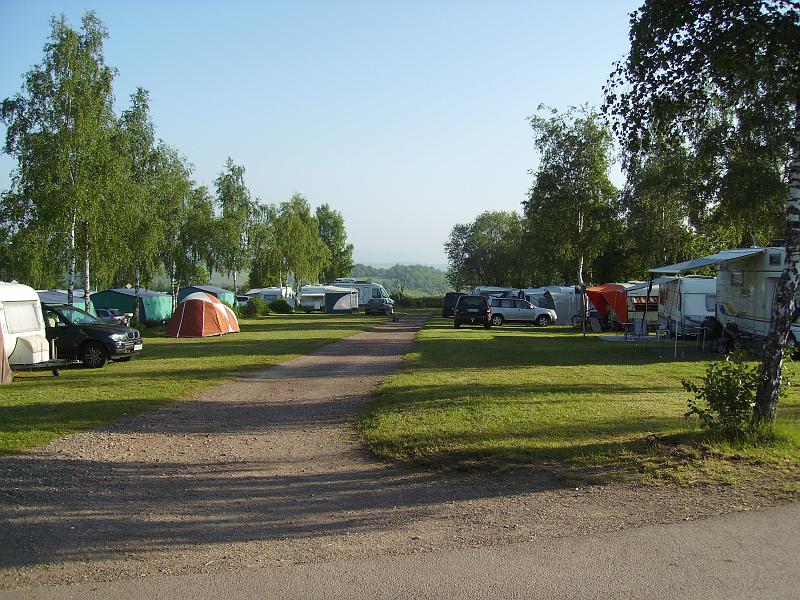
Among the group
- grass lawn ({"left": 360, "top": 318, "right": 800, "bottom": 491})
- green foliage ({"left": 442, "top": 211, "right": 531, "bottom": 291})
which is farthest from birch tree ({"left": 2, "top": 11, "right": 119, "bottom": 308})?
green foliage ({"left": 442, "top": 211, "right": 531, "bottom": 291})

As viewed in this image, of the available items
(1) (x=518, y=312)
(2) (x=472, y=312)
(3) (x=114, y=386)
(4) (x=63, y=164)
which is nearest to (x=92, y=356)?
(3) (x=114, y=386)

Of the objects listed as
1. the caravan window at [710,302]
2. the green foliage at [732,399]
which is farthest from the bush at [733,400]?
the caravan window at [710,302]

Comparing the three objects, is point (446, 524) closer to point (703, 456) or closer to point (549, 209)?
point (703, 456)

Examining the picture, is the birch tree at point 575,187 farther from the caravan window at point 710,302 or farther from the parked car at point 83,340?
A: the parked car at point 83,340

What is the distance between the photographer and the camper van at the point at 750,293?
58.4ft

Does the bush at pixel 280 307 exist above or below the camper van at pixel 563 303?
below

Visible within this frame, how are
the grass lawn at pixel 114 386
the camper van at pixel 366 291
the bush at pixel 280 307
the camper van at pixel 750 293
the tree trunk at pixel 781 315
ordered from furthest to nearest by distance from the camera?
the camper van at pixel 366 291 → the bush at pixel 280 307 → the camper van at pixel 750 293 → the grass lawn at pixel 114 386 → the tree trunk at pixel 781 315

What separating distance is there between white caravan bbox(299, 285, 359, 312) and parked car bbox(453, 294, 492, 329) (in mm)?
22299

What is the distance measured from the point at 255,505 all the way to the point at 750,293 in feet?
55.3

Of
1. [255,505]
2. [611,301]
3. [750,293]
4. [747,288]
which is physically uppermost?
[747,288]

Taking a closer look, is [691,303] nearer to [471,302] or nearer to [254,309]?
[471,302]

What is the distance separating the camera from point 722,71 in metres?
8.49

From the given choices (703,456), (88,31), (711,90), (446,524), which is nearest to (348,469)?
(446,524)

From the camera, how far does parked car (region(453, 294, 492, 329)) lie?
114 ft
